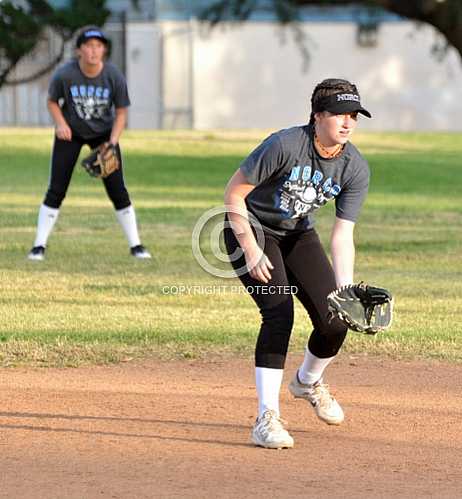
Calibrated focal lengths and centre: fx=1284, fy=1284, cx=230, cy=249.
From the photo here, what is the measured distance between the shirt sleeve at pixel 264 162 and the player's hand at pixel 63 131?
19.0 feet

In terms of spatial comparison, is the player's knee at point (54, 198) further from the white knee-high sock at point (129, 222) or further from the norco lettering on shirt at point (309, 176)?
the norco lettering on shirt at point (309, 176)

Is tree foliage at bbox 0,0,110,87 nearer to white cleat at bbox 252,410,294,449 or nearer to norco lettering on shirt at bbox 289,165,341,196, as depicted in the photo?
norco lettering on shirt at bbox 289,165,341,196

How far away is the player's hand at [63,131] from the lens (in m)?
11.3

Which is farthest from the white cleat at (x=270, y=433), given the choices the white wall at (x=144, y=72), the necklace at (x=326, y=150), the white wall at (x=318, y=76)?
the white wall at (x=318, y=76)

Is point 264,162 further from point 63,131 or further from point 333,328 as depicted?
point 63,131

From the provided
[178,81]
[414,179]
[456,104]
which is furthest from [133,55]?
[414,179]

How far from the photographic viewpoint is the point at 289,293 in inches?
234

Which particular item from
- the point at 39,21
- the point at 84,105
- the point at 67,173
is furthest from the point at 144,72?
the point at 84,105

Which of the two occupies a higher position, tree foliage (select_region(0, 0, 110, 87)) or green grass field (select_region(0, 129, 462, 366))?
green grass field (select_region(0, 129, 462, 366))

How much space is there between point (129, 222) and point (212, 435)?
240 inches

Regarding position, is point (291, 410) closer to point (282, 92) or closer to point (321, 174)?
point (321, 174)

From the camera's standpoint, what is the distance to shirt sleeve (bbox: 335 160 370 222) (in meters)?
6.02

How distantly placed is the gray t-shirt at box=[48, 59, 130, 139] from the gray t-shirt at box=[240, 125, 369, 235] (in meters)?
5.55

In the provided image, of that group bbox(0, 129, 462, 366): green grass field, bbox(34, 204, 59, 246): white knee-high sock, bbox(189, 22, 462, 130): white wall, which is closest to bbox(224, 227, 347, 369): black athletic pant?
bbox(0, 129, 462, 366): green grass field
